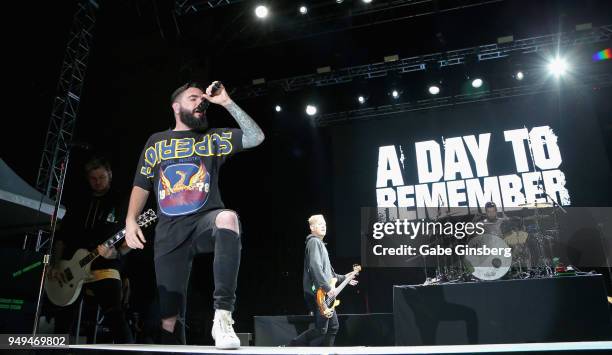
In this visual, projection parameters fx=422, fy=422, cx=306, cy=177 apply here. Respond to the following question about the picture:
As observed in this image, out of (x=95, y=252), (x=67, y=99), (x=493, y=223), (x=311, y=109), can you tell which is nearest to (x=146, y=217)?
(x=95, y=252)

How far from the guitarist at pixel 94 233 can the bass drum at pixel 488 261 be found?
5.30 m

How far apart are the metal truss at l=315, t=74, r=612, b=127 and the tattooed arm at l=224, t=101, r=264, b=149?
7.83 metres

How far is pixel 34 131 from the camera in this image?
19.7 feet

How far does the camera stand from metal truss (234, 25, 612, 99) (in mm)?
8035

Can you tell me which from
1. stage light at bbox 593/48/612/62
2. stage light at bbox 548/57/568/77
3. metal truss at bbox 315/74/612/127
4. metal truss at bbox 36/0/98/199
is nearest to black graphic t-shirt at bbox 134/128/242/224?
metal truss at bbox 36/0/98/199

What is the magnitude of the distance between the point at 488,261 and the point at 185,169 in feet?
19.0

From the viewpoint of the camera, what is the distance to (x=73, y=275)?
430 centimetres

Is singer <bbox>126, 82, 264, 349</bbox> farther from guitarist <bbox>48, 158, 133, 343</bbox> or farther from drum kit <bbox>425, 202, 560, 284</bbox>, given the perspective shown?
drum kit <bbox>425, 202, 560, 284</bbox>

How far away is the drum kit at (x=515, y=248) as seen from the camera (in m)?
6.25

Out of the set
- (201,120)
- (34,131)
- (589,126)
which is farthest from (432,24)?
(34,131)

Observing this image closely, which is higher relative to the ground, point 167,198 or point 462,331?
point 167,198

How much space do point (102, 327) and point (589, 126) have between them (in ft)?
31.2

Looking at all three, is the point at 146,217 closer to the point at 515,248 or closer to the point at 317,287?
the point at 317,287

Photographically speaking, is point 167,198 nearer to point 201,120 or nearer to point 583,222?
point 201,120
